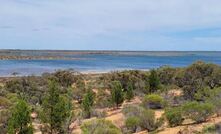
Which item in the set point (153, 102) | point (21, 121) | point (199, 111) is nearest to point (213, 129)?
point (199, 111)

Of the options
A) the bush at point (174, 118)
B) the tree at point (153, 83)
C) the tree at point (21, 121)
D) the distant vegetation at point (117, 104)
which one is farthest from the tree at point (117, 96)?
the tree at point (21, 121)

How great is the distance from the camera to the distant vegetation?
2230cm

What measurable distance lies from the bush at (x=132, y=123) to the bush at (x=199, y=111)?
9.22 feet

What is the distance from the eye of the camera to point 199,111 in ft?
79.1

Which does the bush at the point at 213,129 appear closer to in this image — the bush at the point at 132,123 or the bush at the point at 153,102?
the bush at the point at 132,123

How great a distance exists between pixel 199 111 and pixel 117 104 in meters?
12.1

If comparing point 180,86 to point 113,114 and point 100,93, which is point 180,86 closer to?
point 100,93

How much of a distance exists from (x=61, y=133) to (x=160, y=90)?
15.2 metres

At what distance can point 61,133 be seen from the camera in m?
23.7

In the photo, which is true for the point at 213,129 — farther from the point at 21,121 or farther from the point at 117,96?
the point at 117,96

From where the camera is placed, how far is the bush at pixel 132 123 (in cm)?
2448

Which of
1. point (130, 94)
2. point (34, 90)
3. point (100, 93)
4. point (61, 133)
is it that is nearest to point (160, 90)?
point (130, 94)

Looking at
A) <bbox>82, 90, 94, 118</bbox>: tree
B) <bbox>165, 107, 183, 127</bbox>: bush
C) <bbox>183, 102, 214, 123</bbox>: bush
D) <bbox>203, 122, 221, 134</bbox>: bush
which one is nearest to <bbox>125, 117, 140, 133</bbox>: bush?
<bbox>165, 107, 183, 127</bbox>: bush

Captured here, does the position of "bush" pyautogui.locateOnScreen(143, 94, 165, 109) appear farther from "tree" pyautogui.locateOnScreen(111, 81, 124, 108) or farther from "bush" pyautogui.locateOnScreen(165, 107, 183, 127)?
"bush" pyautogui.locateOnScreen(165, 107, 183, 127)
